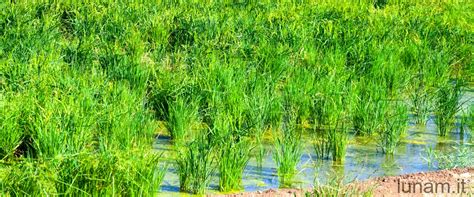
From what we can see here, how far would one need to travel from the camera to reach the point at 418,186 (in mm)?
5059

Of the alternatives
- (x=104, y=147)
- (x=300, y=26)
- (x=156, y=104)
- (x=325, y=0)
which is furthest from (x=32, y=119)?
(x=325, y=0)

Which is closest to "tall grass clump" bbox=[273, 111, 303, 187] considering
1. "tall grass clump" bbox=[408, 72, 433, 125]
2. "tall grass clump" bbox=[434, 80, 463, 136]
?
"tall grass clump" bbox=[434, 80, 463, 136]

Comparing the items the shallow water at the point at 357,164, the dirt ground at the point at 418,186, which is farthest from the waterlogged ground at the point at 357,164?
the dirt ground at the point at 418,186

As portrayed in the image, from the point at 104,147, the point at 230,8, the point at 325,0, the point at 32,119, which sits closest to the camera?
the point at 104,147

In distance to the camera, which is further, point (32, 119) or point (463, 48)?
point (463, 48)

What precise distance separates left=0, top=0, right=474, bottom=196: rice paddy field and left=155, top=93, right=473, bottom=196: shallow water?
15 millimetres

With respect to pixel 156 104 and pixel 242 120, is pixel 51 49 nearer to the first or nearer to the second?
pixel 156 104

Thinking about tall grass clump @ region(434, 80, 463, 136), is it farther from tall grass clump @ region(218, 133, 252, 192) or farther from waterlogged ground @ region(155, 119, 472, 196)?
tall grass clump @ region(218, 133, 252, 192)

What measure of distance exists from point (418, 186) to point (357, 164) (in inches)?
32.6

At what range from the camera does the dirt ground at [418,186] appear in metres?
4.76

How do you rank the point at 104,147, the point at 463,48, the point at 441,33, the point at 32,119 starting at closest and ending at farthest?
the point at 104,147 < the point at 32,119 < the point at 463,48 < the point at 441,33

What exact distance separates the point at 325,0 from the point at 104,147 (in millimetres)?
7269

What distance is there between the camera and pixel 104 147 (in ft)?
16.4

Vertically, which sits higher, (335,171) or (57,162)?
(57,162)
